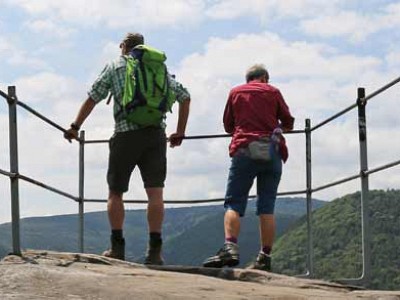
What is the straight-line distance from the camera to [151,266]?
21.2 ft

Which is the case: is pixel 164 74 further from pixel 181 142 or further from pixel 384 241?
pixel 384 241

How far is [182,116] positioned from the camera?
288 inches

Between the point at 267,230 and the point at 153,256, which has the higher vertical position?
the point at 267,230

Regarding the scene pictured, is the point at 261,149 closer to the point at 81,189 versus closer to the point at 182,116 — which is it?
the point at 182,116

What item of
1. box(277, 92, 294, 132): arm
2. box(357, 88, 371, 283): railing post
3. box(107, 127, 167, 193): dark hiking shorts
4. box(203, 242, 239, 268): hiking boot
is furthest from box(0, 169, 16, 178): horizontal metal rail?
box(357, 88, 371, 283): railing post

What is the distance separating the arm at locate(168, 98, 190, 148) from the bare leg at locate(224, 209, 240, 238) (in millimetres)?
825

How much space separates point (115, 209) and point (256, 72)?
62.1 inches

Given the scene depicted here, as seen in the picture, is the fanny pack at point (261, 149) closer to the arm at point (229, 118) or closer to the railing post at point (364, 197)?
the arm at point (229, 118)

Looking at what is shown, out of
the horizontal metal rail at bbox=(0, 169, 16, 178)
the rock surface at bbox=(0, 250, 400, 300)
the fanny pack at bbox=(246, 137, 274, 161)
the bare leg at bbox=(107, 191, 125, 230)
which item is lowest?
the rock surface at bbox=(0, 250, 400, 300)

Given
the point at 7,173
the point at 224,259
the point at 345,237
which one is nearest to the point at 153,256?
the point at 224,259

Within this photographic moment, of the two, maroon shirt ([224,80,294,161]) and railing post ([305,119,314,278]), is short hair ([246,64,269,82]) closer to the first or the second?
maroon shirt ([224,80,294,161])

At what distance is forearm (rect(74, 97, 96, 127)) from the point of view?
6.86 meters

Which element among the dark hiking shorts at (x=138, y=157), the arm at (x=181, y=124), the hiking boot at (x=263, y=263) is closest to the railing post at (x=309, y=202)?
the hiking boot at (x=263, y=263)

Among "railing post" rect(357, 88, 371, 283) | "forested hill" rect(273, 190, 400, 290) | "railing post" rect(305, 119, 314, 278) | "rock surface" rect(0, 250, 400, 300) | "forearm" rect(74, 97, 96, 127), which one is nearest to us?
"rock surface" rect(0, 250, 400, 300)
